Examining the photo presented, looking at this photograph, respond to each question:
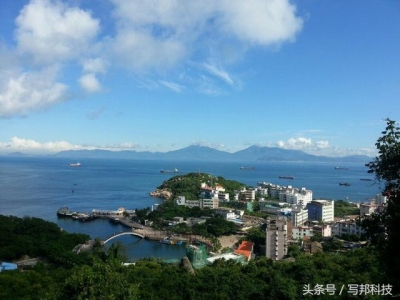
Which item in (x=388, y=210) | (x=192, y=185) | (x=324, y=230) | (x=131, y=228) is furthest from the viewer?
(x=192, y=185)

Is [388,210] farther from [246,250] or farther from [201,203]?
[201,203]

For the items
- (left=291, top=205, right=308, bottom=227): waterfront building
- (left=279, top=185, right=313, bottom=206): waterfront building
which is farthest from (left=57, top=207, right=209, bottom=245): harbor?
(left=279, top=185, right=313, bottom=206): waterfront building

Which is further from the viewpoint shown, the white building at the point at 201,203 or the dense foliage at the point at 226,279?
the white building at the point at 201,203

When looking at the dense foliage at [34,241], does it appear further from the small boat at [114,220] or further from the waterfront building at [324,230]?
the waterfront building at [324,230]

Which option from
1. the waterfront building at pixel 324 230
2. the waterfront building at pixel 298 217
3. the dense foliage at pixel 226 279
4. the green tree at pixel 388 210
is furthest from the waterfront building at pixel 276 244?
the green tree at pixel 388 210

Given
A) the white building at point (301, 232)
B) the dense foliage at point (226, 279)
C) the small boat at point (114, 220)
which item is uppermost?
the dense foliage at point (226, 279)

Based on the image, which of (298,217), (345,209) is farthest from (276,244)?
(345,209)
